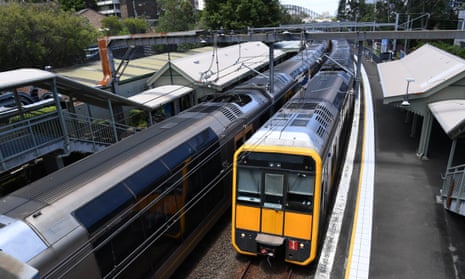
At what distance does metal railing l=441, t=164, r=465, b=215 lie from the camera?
9.41 m

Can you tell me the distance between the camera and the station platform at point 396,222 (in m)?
8.41

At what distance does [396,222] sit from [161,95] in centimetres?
1211

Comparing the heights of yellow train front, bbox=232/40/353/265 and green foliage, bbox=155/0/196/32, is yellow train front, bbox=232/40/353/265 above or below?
below

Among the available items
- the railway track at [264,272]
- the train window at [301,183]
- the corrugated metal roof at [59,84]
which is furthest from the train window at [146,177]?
the corrugated metal roof at [59,84]

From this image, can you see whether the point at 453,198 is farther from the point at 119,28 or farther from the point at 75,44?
the point at 119,28

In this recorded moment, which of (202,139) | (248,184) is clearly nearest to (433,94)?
(248,184)

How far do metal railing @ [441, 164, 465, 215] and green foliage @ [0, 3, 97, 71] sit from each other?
82.1 feet

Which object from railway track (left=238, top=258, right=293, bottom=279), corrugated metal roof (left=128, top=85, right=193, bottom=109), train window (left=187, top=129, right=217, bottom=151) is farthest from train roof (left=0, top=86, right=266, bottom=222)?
corrugated metal roof (left=128, top=85, right=193, bottom=109)

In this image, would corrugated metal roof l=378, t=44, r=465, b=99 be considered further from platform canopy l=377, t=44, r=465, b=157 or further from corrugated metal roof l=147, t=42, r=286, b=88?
corrugated metal roof l=147, t=42, r=286, b=88

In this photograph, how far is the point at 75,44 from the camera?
2661 centimetres

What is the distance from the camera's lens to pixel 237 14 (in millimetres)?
42594

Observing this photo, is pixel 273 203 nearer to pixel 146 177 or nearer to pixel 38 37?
pixel 146 177

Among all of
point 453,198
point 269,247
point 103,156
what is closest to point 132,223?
point 103,156

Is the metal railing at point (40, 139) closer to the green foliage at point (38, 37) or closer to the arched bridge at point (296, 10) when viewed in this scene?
the green foliage at point (38, 37)
